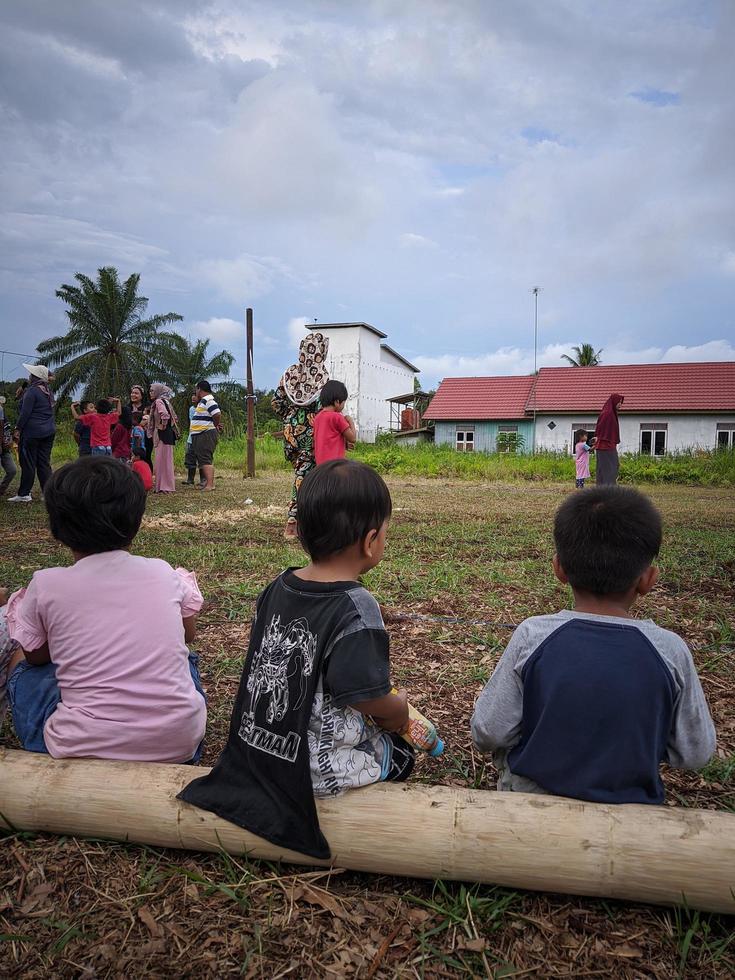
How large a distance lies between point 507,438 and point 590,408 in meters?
3.70

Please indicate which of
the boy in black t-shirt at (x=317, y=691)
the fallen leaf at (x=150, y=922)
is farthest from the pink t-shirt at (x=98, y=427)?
the fallen leaf at (x=150, y=922)

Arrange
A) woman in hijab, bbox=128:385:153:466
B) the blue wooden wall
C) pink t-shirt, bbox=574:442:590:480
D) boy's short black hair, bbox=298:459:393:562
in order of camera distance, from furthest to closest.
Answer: the blue wooden wall, pink t-shirt, bbox=574:442:590:480, woman in hijab, bbox=128:385:153:466, boy's short black hair, bbox=298:459:393:562

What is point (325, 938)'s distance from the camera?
1534 millimetres

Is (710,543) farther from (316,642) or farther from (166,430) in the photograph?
(166,430)

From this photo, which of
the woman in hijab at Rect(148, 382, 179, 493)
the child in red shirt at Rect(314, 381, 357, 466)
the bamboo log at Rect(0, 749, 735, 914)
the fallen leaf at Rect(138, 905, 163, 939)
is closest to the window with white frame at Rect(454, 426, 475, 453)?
the woman in hijab at Rect(148, 382, 179, 493)

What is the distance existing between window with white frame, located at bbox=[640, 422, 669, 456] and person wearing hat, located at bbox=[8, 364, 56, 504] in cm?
2506

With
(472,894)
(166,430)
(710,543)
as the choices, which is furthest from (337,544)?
(166,430)

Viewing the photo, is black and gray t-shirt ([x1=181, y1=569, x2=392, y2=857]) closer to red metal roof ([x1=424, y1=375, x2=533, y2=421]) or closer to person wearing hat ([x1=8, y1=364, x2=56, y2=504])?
person wearing hat ([x1=8, y1=364, x2=56, y2=504])

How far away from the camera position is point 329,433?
540 cm

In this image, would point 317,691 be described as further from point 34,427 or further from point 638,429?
point 638,429

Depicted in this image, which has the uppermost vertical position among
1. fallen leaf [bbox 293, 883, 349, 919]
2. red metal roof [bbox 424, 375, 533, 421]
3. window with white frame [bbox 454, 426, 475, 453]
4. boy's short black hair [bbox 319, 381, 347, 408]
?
red metal roof [bbox 424, 375, 533, 421]

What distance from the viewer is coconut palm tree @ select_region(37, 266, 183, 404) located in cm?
3394

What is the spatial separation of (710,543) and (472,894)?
5974 mm

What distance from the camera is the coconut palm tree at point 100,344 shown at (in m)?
33.9
